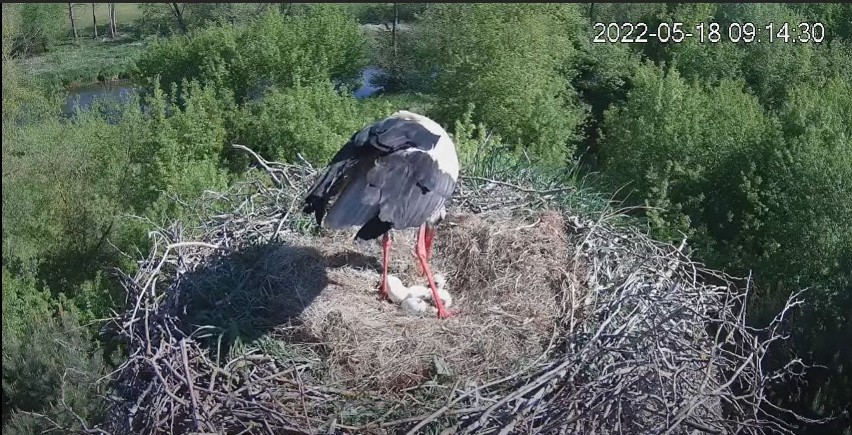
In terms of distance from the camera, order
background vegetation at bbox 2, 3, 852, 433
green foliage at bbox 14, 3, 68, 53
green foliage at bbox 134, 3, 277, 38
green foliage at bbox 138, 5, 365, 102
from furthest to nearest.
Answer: green foliage at bbox 134, 3, 277, 38 < green foliage at bbox 14, 3, 68, 53 < green foliage at bbox 138, 5, 365, 102 < background vegetation at bbox 2, 3, 852, 433

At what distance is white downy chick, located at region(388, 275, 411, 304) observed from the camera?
17.8ft

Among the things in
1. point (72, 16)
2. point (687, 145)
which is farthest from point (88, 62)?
point (687, 145)

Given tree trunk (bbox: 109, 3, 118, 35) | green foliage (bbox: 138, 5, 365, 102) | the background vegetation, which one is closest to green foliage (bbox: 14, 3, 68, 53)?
tree trunk (bbox: 109, 3, 118, 35)

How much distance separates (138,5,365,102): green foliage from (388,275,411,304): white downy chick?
14907 mm

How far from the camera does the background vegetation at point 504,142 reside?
998 cm

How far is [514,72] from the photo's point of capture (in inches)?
699

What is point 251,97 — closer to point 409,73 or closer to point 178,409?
point 409,73

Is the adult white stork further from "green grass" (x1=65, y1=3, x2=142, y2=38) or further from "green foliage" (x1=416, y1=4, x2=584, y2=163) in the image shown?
"green grass" (x1=65, y1=3, x2=142, y2=38)

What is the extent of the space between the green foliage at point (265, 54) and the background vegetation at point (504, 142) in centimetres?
8

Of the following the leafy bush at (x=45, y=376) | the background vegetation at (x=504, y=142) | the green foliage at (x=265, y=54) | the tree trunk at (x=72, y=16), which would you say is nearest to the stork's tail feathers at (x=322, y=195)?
the background vegetation at (x=504, y=142)

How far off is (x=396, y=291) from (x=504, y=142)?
11.9 meters

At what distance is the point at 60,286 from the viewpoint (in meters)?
15.7

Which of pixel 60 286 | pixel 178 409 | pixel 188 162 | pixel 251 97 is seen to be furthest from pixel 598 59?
pixel 178 409

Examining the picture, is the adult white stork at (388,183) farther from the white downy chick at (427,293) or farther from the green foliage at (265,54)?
the green foliage at (265,54)
